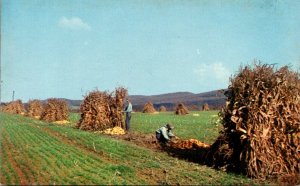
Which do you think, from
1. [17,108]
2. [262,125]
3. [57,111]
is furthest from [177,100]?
[262,125]

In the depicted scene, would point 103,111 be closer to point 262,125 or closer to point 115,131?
point 115,131

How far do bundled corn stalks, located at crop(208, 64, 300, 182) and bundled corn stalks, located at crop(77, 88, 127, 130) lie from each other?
16.4 meters

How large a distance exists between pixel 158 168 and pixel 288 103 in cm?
559

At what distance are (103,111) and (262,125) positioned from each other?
19.3 m

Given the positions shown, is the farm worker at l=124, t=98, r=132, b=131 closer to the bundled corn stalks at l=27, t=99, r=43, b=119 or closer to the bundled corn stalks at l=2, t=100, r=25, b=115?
the bundled corn stalks at l=27, t=99, r=43, b=119

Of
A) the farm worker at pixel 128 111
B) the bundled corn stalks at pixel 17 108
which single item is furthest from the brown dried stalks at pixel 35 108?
the farm worker at pixel 128 111

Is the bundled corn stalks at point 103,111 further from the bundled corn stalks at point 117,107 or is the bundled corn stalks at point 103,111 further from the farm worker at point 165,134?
the farm worker at point 165,134

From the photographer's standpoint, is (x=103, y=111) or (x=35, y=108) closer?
(x=103, y=111)

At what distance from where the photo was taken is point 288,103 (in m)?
16.5

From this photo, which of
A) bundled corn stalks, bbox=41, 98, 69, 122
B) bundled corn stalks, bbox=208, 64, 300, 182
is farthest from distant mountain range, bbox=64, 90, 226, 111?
bundled corn stalks, bbox=208, 64, 300, 182

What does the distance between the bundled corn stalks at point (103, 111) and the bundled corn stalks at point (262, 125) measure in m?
16.4

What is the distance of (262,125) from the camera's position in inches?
625

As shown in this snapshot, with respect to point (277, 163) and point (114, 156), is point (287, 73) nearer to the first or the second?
point (277, 163)

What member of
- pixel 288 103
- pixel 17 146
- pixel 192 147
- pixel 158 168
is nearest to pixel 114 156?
pixel 158 168
